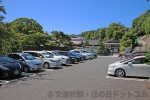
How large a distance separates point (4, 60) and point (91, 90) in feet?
21.1

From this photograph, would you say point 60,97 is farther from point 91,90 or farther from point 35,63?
point 35,63


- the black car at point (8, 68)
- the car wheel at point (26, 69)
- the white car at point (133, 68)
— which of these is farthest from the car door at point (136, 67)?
the car wheel at point (26, 69)

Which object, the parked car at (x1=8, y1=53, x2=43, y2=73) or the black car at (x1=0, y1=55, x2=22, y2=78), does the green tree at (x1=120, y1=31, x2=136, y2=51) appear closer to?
the parked car at (x1=8, y1=53, x2=43, y2=73)

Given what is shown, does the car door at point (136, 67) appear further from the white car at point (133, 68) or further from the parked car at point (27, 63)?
the parked car at point (27, 63)

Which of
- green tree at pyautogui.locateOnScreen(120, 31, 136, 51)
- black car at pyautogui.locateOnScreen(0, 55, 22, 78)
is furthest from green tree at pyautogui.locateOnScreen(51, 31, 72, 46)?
black car at pyautogui.locateOnScreen(0, 55, 22, 78)

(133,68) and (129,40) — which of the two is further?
(129,40)

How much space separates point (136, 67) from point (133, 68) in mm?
190

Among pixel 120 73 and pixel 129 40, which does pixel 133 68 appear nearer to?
pixel 120 73

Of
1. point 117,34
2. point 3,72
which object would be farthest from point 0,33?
point 117,34

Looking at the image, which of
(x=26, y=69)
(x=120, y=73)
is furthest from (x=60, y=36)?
(x=120, y=73)

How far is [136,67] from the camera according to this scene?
10.8 metres

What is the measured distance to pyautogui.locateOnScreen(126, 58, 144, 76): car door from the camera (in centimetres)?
1077

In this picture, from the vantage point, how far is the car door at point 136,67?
10773mm

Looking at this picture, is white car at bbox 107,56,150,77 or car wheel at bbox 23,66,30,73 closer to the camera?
white car at bbox 107,56,150,77
